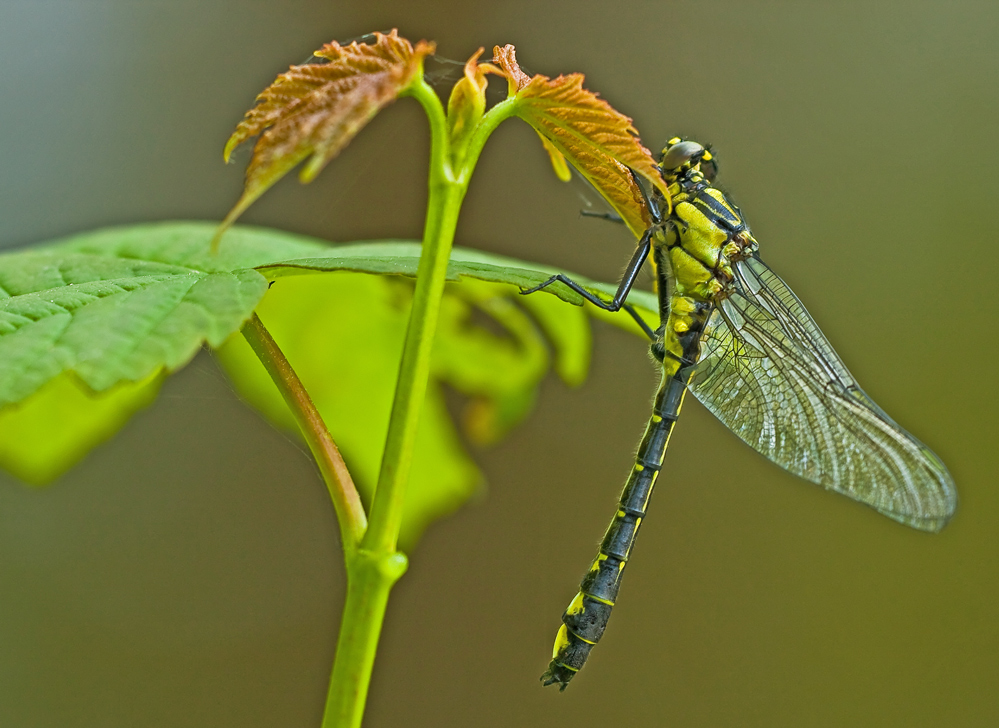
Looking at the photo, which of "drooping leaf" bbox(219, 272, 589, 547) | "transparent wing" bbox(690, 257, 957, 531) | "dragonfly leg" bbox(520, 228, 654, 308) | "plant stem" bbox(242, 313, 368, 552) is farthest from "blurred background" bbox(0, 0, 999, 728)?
"plant stem" bbox(242, 313, 368, 552)

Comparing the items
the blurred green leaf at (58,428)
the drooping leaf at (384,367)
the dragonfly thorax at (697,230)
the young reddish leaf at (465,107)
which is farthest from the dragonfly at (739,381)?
the blurred green leaf at (58,428)

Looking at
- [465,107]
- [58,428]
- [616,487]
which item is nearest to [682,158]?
[465,107]

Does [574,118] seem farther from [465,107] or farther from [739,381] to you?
[739,381]

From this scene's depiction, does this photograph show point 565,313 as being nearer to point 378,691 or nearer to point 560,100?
point 560,100

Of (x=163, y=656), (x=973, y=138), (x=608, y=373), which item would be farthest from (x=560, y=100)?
(x=973, y=138)

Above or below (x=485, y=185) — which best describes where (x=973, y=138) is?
above
